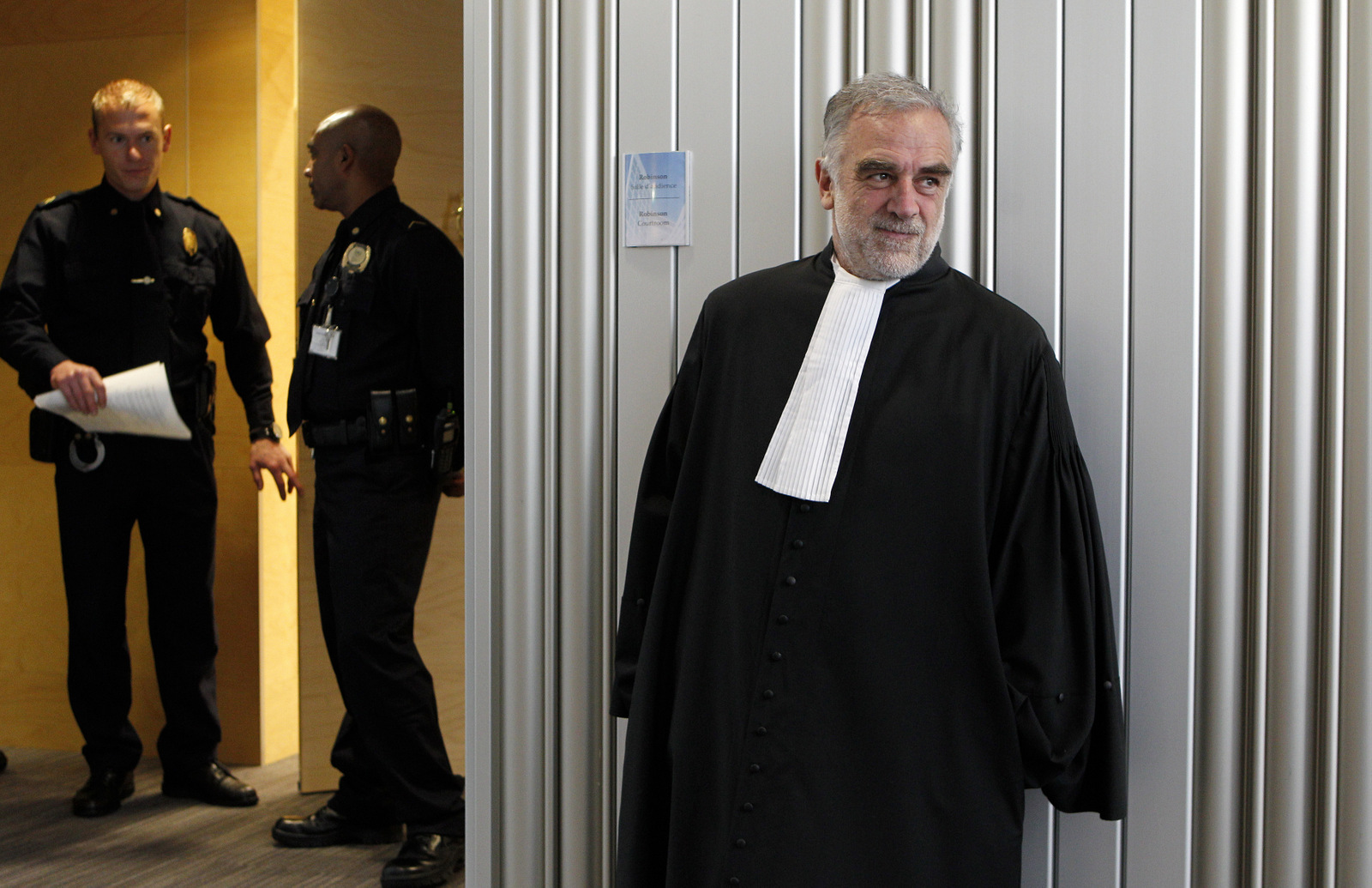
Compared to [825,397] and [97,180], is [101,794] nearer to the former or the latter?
[97,180]

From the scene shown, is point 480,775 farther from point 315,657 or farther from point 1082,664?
point 315,657

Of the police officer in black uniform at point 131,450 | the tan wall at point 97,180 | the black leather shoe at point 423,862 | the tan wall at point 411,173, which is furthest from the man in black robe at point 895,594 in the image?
the tan wall at point 97,180

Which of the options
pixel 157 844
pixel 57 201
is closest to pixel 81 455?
pixel 57 201

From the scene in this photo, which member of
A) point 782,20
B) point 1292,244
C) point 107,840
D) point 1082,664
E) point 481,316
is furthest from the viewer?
point 107,840

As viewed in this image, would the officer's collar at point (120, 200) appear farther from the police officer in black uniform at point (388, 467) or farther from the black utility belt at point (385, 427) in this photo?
the black utility belt at point (385, 427)

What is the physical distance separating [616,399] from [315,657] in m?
1.79

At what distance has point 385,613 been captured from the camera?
9.15ft

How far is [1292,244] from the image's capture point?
1654 mm

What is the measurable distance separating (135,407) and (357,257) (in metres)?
0.82

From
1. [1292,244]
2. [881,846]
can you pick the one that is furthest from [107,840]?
[1292,244]

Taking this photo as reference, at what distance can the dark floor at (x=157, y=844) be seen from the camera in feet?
9.09

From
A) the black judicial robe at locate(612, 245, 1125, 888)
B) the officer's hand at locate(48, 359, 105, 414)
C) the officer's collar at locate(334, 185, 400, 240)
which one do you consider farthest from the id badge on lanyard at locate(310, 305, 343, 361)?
the black judicial robe at locate(612, 245, 1125, 888)

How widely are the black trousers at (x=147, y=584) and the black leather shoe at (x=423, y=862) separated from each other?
100cm

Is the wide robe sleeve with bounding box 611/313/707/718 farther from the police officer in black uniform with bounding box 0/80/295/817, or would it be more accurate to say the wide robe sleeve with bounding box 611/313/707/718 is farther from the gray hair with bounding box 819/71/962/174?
the police officer in black uniform with bounding box 0/80/295/817
